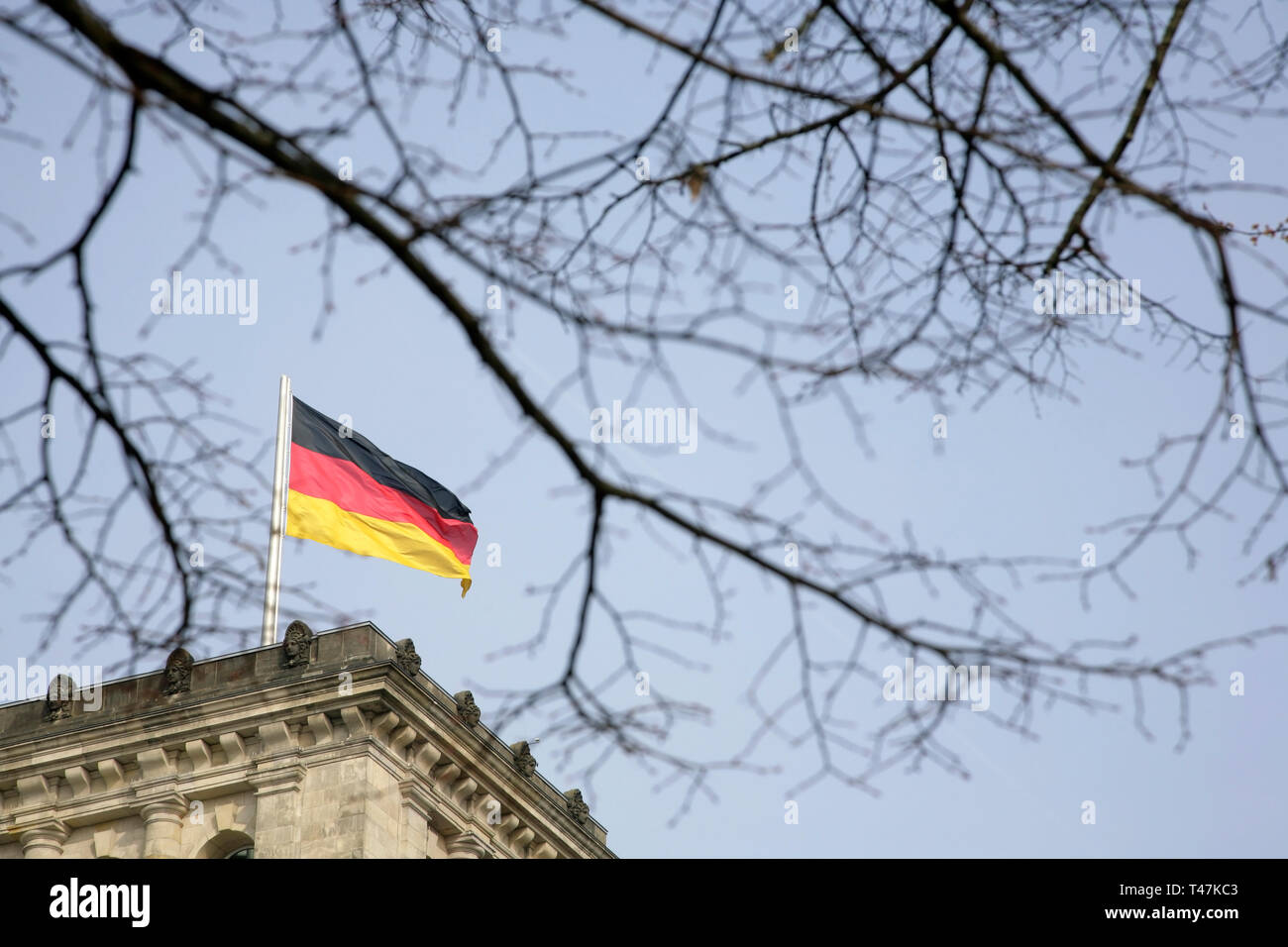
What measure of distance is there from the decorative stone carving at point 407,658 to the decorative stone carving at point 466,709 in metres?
1.05

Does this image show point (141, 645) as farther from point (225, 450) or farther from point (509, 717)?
point (509, 717)

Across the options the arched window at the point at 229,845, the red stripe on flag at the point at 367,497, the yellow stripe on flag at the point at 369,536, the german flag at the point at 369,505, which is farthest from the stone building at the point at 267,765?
the red stripe on flag at the point at 367,497

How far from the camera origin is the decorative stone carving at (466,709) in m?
29.6

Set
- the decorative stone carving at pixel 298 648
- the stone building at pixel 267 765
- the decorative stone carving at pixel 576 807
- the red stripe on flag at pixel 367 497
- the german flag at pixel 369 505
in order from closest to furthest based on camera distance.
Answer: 1. the stone building at pixel 267 765
2. the german flag at pixel 369 505
3. the red stripe on flag at pixel 367 497
4. the decorative stone carving at pixel 298 648
5. the decorative stone carving at pixel 576 807

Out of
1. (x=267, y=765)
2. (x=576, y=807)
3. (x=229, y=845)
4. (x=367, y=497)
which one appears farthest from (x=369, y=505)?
(x=576, y=807)

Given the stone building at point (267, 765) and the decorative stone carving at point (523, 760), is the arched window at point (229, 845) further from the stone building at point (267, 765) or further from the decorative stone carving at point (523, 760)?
the decorative stone carving at point (523, 760)

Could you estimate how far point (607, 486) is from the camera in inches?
230

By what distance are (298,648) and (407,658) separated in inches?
76.5

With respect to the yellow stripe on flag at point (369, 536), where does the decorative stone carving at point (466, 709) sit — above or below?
below

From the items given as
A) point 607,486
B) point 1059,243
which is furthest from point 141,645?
point 1059,243

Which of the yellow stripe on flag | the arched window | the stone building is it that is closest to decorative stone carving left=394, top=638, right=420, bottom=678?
the stone building

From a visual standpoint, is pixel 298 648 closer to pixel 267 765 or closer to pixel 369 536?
pixel 267 765
